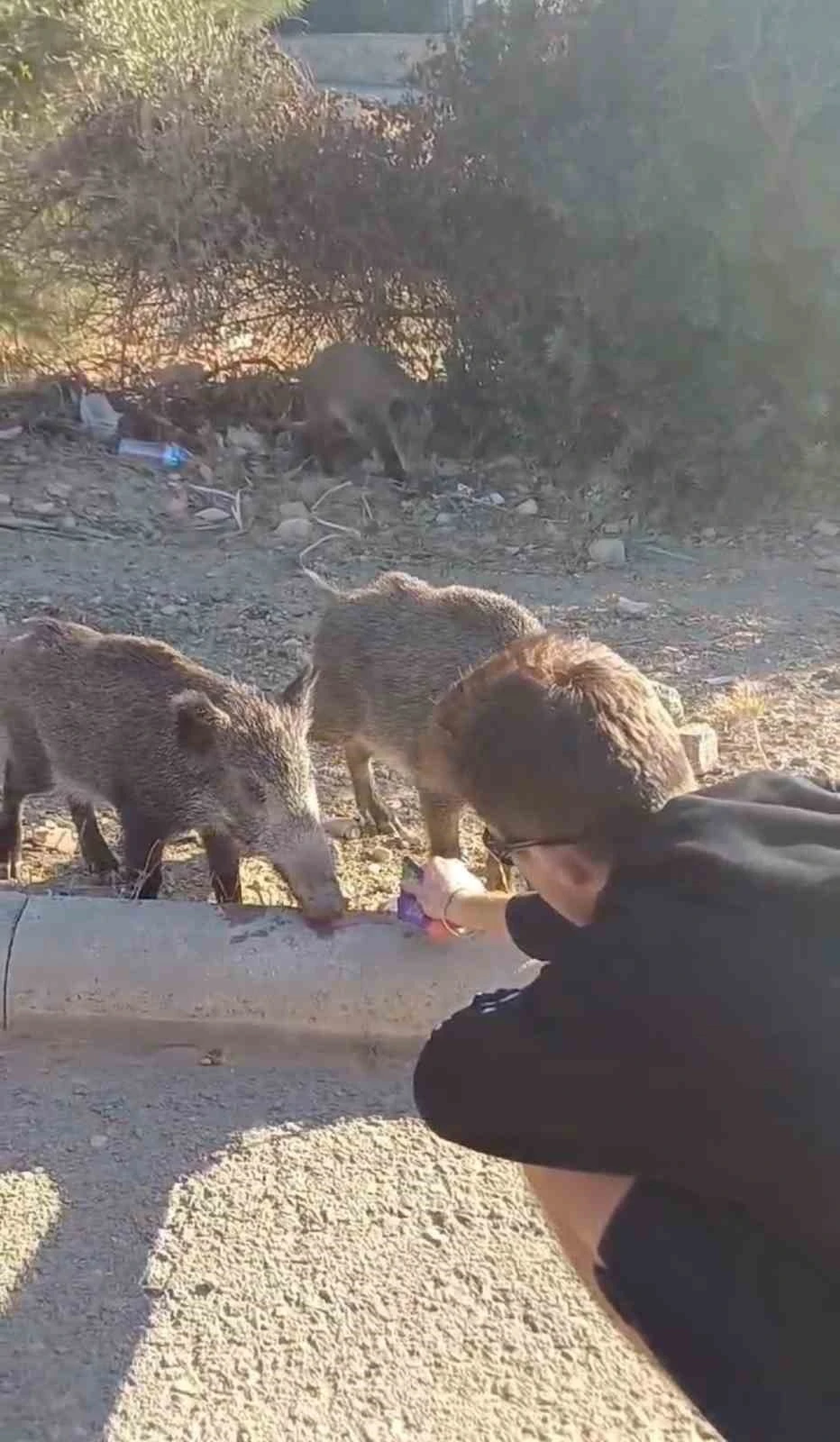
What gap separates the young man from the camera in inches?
69.1

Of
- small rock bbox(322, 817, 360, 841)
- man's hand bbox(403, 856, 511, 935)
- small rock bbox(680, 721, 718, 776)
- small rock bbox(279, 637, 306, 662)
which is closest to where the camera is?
man's hand bbox(403, 856, 511, 935)

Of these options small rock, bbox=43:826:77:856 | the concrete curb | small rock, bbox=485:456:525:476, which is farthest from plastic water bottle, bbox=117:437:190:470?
the concrete curb

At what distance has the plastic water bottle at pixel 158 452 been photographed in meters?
9.20

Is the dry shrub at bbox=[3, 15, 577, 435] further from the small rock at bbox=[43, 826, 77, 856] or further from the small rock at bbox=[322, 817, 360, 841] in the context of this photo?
the small rock at bbox=[43, 826, 77, 856]

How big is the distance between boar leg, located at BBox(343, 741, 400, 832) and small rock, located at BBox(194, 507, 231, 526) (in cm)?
346

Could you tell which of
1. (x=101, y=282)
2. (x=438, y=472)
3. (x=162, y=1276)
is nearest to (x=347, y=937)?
(x=162, y=1276)

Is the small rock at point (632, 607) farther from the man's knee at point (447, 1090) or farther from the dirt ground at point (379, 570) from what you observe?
the man's knee at point (447, 1090)

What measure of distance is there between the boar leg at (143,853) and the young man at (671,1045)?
7.96 feet

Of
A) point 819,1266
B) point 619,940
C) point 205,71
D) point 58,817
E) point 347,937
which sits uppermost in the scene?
point 205,71

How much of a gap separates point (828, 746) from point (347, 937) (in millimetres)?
2236

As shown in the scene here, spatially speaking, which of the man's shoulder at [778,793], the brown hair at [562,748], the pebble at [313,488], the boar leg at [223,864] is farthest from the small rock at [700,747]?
the pebble at [313,488]

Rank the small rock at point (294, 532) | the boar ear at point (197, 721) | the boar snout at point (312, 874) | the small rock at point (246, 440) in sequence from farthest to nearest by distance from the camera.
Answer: the small rock at point (246, 440)
the small rock at point (294, 532)
the boar ear at point (197, 721)
the boar snout at point (312, 874)

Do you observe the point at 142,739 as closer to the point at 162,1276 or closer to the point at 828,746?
the point at 162,1276

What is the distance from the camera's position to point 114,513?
8484mm
